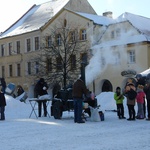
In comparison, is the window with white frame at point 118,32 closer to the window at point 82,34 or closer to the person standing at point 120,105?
the window at point 82,34

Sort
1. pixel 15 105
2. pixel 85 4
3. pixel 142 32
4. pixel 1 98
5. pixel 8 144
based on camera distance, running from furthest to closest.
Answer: pixel 85 4 → pixel 142 32 → pixel 15 105 → pixel 1 98 → pixel 8 144

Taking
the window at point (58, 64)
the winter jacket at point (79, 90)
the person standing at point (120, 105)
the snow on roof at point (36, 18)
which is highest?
the snow on roof at point (36, 18)

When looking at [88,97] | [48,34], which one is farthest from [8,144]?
[48,34]

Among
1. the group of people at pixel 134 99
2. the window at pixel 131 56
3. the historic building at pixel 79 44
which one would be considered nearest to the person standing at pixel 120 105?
the group of people at pixel 134 99

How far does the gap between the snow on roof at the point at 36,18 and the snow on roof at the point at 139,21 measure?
12.2 meters

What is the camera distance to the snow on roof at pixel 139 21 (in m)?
37.8

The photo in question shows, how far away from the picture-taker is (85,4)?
51.1 m

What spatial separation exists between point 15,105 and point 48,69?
62.1ft

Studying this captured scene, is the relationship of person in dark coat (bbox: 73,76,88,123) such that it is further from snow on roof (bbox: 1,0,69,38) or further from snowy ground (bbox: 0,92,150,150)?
snow on roof (bbox: 1,0,69,38)

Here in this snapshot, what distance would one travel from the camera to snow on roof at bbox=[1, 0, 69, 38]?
5019cm

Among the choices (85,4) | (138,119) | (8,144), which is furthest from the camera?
(85,4)

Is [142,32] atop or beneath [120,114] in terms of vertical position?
atop

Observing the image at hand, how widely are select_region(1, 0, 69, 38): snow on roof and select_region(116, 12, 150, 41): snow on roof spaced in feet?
40.1

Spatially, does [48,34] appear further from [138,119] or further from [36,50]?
[138,119]
